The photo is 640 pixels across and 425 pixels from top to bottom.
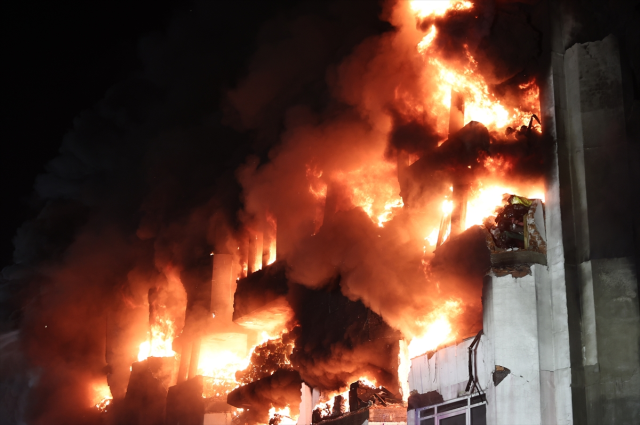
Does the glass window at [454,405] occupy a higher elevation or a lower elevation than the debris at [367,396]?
lower

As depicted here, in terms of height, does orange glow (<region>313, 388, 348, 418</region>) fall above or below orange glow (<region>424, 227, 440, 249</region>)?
below

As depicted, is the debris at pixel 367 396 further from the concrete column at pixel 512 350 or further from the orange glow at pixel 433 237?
the concrete column at pixel 512 350

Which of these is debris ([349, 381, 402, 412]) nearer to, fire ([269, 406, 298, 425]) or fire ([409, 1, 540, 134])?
fire ([269, 406, 298, 425])

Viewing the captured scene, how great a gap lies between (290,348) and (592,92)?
20061 millimetres

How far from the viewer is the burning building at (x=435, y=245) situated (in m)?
20.8

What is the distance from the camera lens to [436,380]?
2333 centimetres

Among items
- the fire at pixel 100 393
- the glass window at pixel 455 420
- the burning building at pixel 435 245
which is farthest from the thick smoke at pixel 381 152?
the fire at pixel 100 393

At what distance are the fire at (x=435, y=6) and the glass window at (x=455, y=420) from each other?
13.6 m

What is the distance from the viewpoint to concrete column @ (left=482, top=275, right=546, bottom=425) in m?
20.1

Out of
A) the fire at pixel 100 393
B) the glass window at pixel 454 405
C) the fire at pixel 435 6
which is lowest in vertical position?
the glass window at pixel 454 405

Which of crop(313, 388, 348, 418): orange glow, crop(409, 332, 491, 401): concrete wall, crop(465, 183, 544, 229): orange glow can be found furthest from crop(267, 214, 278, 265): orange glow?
crop(409, 332, 491, 401): concrete wall

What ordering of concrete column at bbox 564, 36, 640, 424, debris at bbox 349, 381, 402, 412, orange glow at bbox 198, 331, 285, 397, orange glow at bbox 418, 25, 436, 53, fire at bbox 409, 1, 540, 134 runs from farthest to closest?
orange glow at bbox 198, 331, 285, 397 → orange glow at bbox 418, 25, 436, 53 → debris at bbox 349, 381, 402, 412 → fire at bbox 409, 1, 540, 134 → concrete column at bbox 564, 36, 640, 424

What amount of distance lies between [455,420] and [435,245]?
6873 millimetres

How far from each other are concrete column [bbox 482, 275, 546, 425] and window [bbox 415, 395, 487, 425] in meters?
0.63
